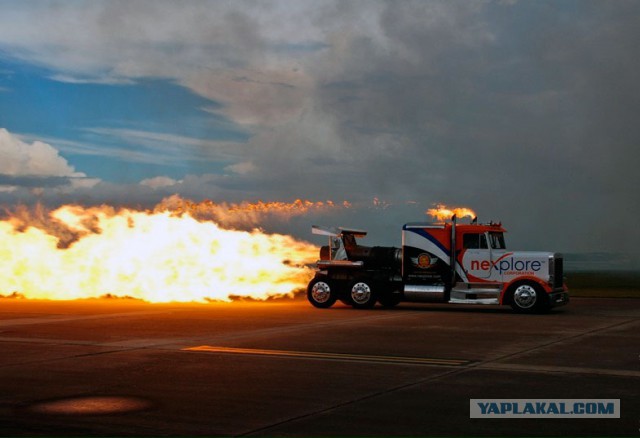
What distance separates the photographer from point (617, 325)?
21.2 meters

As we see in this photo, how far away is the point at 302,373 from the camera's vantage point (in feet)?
40.9

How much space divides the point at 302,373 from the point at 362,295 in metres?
14.9

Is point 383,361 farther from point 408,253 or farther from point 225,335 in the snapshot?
point 408,253

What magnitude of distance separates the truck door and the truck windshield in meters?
0.22

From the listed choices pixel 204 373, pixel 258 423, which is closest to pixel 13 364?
pixel 204 373

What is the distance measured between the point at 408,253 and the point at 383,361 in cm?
1333

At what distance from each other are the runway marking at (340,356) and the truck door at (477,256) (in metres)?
12.4

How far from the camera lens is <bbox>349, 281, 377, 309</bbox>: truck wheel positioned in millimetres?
27219

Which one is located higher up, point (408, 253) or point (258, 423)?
point (408, 253)

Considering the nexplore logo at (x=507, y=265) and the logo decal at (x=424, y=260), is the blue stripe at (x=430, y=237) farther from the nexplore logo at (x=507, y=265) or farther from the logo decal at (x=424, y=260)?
the nexplore logo at (x=507, y=265)

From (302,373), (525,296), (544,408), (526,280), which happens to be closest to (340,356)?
(302,373)

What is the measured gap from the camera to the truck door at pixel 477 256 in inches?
1027

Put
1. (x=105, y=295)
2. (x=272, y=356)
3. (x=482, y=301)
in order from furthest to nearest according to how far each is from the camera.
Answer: (x=105, y=295), (x=482, y=301), (x=272, y=356)

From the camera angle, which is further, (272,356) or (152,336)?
(152,336)
